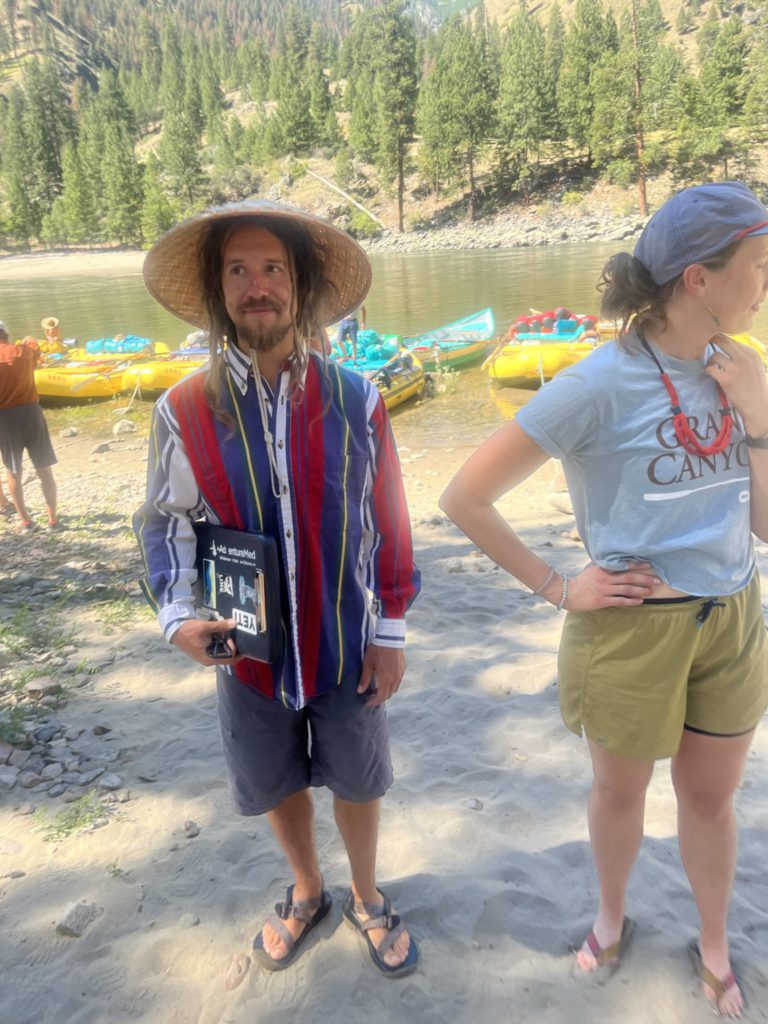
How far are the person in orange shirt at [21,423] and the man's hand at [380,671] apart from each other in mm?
5790

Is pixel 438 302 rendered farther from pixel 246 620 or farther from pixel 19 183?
pixel 19 183

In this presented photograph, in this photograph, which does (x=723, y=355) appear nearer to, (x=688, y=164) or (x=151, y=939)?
(x=151, y=939)

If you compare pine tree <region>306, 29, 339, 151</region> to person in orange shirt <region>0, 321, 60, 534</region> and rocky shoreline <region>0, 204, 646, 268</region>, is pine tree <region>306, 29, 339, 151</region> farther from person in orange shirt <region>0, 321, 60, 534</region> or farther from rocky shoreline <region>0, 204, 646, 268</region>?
person in orange shirt <region>0, 321, 60, 534</region>

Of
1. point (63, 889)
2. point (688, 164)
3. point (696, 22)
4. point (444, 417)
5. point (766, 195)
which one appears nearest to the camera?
point (63, 889)

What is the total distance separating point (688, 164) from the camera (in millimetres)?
51062

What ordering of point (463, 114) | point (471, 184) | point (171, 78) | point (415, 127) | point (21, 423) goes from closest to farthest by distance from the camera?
point (21, 423), point (471, 184), point (463, 114), point (415, 127), point (171, 78)

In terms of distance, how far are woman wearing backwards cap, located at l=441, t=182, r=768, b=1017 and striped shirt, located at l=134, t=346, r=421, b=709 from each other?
10.9 inches

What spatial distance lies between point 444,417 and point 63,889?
9925 millimetres

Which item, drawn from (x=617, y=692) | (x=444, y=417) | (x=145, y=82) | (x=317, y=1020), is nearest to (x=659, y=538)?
(x=617, y=692)

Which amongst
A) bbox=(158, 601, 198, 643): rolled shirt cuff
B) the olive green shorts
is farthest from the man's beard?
the olive green shorts

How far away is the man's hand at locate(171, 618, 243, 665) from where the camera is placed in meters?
1.67

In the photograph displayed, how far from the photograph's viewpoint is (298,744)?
6.21 ft

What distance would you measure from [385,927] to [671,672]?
1176mm

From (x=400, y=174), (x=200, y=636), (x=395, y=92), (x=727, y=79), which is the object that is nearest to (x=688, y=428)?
(x=200, y=636)
